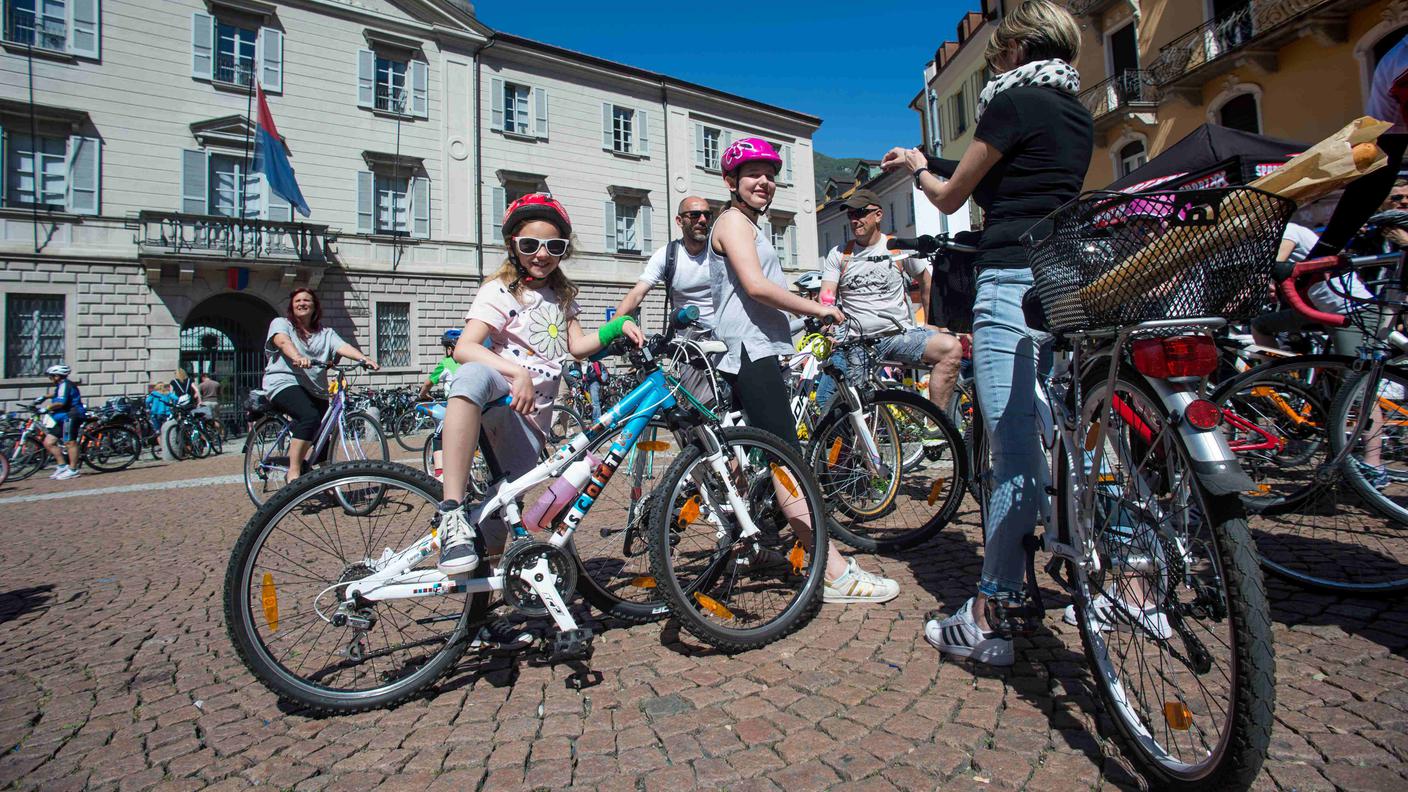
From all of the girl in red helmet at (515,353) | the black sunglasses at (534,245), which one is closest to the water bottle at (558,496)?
the girl in red helmet at (515,353)

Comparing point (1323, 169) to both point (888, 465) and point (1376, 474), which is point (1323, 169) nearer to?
point (1376, 474)

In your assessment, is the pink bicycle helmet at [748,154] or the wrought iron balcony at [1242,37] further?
the wrought iron balcony at [1242,37]

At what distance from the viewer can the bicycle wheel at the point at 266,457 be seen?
6160 mm

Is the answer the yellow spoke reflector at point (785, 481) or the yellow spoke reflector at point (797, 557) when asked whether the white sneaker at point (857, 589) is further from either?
the yellow spoke reflector at point (785, 481)

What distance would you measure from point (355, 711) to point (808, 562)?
65.3 inches

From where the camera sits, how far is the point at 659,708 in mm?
2170

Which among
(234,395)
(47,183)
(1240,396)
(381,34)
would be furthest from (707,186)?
(1240,396)

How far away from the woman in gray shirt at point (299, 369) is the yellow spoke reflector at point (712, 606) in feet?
14.9

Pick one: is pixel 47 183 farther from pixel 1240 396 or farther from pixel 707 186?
pixel 1240 396

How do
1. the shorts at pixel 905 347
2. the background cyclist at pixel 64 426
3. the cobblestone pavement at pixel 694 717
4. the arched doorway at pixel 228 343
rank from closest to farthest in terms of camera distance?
the cobblestone pavement at pixel 694 717 < the shorts at pixel 905 347 < the background cyclist at pixel 64 426 < the arched doorway at pixel 228 343

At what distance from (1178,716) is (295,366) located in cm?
622

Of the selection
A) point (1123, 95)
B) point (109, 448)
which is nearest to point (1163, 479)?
point (109, 448)

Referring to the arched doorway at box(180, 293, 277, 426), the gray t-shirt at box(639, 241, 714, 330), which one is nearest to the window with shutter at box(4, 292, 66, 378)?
the arched doorway at box(180, 293, 277, 426)

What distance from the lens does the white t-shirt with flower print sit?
272 cm
